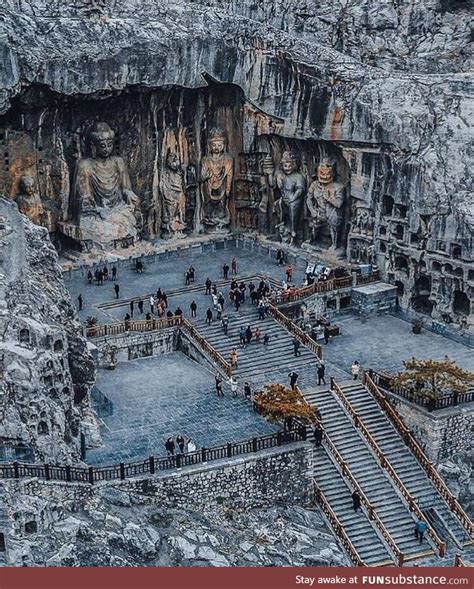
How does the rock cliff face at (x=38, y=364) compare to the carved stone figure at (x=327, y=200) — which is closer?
the rock cliff face at (x=38, y=364)

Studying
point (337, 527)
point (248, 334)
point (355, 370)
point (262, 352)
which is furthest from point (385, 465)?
point (248, 334)

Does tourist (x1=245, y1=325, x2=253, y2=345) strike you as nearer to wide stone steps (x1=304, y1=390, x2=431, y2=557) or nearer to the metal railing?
wide stone steps (x1=304, y1=390, x2=431, y2=557)

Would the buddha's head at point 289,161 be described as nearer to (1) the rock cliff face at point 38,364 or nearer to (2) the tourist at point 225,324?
(2) the tourist at point 225,324

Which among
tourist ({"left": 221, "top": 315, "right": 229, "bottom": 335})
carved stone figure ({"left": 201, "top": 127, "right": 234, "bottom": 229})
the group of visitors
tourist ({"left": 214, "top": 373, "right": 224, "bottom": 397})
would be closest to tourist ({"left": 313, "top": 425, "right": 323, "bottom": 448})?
tourist ({"left": 214, "top": 373, "right": 224, "bottom": 397})

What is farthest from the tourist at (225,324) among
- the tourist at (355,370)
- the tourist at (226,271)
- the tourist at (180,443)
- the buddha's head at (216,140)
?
the buddha's head at (216,140)

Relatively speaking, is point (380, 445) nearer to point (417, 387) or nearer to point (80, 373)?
point (417, 387)

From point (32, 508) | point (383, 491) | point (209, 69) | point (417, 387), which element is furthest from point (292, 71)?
point (32, 508)
